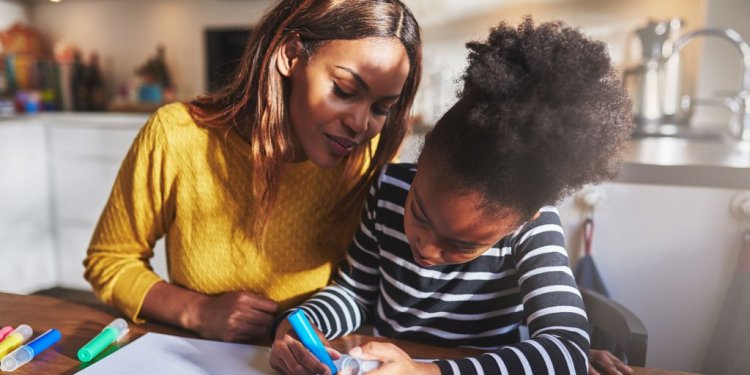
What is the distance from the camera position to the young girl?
518 mm

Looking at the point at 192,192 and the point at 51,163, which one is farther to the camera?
the point at 51,163

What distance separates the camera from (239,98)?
85cm

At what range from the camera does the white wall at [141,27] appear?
285 cm

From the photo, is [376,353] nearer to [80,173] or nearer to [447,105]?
[447,105]

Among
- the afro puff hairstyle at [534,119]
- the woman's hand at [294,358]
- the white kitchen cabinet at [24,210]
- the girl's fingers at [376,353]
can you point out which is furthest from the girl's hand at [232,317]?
the white kitchen cabinet at [24,210]

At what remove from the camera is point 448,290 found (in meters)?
0.76

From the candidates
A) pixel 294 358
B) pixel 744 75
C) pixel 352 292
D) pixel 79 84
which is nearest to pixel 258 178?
pixel 352 292

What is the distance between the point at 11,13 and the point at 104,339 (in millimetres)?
3084

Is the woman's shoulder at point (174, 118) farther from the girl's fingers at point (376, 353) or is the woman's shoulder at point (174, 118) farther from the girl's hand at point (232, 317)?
the girl's fingers at point (376, 353)

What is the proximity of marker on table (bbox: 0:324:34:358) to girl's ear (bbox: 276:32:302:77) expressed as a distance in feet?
1.48

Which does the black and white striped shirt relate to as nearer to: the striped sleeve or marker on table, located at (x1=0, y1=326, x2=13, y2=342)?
the striped sleeve

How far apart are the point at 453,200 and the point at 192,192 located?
0.46m

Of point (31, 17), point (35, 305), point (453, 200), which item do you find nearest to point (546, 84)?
point (453, 200)

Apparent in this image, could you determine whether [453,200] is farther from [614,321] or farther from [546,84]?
[614,321]
